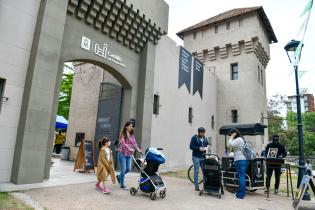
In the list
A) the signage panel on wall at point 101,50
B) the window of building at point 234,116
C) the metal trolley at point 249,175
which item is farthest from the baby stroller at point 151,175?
the window of building at point 234,116

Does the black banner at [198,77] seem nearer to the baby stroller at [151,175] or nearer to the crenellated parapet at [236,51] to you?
the crenellated parapet at [236,51]

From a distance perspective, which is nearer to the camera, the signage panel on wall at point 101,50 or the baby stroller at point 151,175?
the baby stroller at point 151,175

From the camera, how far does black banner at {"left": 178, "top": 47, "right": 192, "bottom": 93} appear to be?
15164mm

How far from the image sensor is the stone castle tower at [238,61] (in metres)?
19.8

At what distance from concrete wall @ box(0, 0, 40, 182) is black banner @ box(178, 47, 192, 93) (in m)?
9.42

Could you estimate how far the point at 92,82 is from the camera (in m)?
13.5

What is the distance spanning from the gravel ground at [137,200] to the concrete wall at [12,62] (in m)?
1.53

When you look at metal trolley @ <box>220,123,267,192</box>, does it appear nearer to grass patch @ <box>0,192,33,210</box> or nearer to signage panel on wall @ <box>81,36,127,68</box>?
grass patch @ <box>0,192,33,210</box>

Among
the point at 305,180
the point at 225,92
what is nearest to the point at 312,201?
the point at 305,180

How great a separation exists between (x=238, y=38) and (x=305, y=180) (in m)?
16.6

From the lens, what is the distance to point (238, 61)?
2039cm

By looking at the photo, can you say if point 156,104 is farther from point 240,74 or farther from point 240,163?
point 240,74

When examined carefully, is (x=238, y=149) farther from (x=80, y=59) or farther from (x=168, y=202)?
(x=80, y=59)

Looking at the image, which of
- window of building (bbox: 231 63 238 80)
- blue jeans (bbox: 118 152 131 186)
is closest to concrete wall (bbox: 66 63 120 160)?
blue jeans (bbox: 118 152 131 186)
